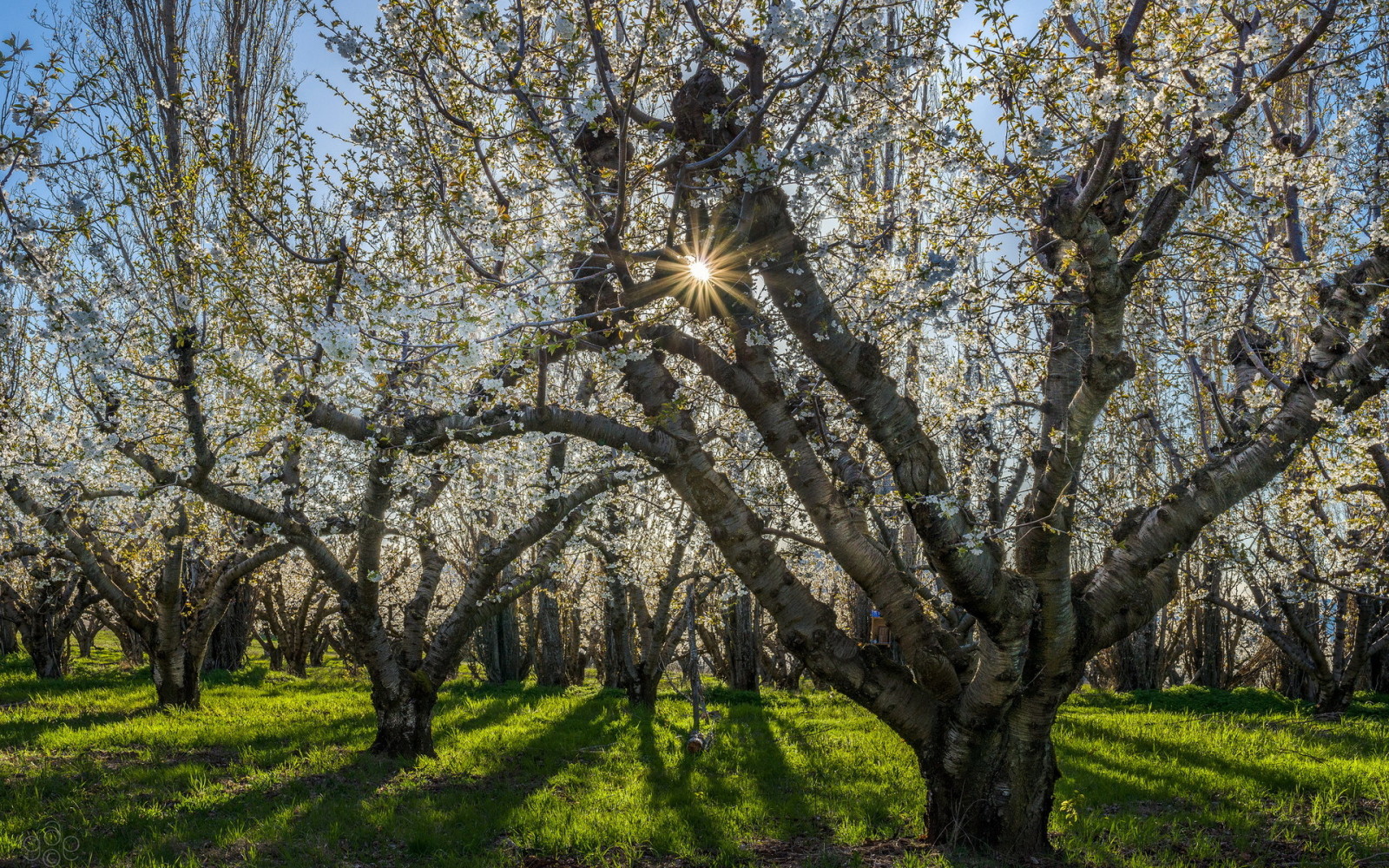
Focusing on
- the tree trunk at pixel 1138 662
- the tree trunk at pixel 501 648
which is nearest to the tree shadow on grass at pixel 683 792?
the tree trunk at pixel 501 648

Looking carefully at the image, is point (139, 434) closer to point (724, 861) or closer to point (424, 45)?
point (424, 45)

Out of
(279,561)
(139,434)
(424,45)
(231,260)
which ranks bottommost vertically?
(279,561)

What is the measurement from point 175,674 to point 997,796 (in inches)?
434

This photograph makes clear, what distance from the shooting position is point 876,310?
5.29m

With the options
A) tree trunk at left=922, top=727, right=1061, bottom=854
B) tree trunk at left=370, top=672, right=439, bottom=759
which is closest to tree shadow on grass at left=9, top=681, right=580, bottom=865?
tree trunk at left=370, top=672, right=439, bottom=759

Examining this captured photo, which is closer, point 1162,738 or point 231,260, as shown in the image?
point 231,260

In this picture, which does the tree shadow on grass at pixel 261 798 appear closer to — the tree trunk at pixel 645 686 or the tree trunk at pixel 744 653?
the tree trunk at pixel 645 686

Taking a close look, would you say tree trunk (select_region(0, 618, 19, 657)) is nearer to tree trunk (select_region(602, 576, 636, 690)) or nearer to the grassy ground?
the grassy ground

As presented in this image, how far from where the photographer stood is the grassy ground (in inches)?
221

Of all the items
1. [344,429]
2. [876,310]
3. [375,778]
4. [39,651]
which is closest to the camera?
[876,310]

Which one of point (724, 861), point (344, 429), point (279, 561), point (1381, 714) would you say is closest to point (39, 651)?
point (279, 561)

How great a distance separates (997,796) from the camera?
17.1 ft

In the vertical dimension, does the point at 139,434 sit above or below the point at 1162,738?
above

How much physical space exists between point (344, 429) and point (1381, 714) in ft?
46.1
